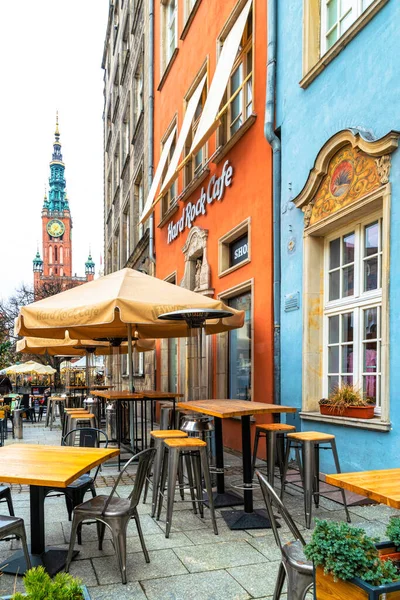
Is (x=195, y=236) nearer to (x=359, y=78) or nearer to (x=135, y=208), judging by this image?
(x=359, y=78)

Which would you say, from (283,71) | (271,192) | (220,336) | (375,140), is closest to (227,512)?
(375,140)

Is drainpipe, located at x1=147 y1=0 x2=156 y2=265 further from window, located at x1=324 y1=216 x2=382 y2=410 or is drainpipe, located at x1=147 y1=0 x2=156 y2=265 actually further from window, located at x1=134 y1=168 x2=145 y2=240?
window, located at x1=324 y1=216 x2=382 y2=410

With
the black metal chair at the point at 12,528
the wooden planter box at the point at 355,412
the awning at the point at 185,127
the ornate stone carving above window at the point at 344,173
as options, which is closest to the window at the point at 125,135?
the awning at the point at 185,127

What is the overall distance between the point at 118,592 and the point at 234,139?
770 centimetres

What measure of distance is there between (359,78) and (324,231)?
5.95 ft

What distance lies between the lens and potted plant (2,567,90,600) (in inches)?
71.6

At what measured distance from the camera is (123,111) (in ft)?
77.9

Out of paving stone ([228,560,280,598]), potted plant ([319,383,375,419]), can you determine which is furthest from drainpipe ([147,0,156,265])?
paving stone ([228,560,280,598])

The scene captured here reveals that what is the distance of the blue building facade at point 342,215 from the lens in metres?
5.34

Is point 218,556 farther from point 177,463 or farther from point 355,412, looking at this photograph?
point 355,412

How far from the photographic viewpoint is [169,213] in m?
14.1

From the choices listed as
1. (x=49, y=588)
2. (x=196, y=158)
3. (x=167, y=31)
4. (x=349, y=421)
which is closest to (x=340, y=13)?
(x=349, y=421)

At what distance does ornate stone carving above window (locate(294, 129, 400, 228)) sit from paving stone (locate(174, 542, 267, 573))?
370 centimetres

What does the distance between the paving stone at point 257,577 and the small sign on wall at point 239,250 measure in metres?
6.13
